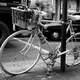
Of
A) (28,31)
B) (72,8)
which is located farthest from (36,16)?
(72,8)

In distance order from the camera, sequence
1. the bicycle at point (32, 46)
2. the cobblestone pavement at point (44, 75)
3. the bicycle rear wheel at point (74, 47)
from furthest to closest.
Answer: the bicycle rear wheel at point (74, 47) < the cobblestone pavement at point (44, 75) < the bicycle at point (32, 46)

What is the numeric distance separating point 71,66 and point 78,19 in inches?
239

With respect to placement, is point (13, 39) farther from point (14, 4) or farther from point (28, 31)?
point (14, 4)

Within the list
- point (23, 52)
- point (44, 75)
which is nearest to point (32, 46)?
point (23, 52)

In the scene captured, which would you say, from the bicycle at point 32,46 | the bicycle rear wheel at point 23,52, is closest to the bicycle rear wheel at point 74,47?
the bicycle at point 32,46

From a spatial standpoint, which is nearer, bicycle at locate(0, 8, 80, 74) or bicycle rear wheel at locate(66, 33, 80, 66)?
bicycle at locate(0, 8, 80, 74)

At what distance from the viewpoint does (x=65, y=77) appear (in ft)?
14.8

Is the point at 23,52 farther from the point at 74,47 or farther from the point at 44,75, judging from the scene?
the point at 74,47

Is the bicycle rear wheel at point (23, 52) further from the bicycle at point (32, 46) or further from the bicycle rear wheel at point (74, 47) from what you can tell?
the bicycle rear wheel at point (74, 47)

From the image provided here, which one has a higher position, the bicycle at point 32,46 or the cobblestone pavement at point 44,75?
the bicycle at point 32,46

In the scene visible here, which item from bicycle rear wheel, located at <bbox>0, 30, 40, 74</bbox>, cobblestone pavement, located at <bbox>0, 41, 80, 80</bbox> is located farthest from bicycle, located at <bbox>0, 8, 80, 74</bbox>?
cobblestone pavement, located at <bbox>0, 41, 80, 80</bbox>

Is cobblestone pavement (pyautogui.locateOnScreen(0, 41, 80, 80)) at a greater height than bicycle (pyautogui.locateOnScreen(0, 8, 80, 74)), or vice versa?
bicycle (pyautogui.locateOnScreen(0, 8, 80, 74))

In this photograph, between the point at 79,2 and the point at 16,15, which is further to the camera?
the point at 79,2

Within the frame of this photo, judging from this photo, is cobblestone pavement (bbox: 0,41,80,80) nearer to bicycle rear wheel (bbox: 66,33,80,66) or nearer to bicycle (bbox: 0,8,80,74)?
bicycle (bbox: 0,8,80,74)
